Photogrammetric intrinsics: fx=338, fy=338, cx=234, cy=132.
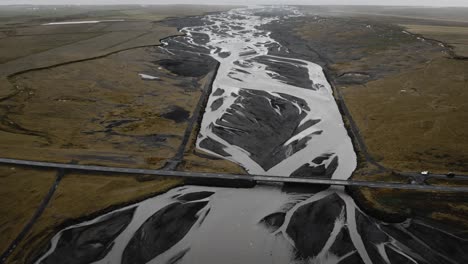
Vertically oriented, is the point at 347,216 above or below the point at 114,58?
below

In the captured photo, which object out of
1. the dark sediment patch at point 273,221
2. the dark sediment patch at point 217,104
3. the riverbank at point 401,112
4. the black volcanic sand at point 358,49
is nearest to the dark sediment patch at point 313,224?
the dark sediment patch at point 273,221

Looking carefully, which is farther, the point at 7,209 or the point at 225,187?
the point at 225,187

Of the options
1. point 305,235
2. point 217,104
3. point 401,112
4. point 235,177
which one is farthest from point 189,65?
point 305,235

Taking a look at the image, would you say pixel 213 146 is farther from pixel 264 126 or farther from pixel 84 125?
pixel 84 125

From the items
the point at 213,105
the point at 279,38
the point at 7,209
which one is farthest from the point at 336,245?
the point at 279,38

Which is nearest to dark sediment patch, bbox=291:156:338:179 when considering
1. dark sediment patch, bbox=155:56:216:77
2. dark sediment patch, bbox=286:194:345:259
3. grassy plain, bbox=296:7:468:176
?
dark sediment patch, bbox=286:194:345:259

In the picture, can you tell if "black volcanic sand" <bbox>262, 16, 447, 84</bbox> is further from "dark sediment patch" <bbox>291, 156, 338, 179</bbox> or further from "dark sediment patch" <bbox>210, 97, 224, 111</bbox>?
"dark sediment patch" <bbox>291, 156, 338, 179</bbox>

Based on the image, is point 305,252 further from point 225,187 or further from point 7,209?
point 7,209
